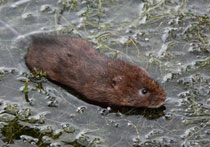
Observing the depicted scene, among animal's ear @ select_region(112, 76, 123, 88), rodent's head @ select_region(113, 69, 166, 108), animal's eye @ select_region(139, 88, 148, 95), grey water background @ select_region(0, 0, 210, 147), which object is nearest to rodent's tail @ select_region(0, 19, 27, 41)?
grey water background @ select_region(0, 0, 210, 147)

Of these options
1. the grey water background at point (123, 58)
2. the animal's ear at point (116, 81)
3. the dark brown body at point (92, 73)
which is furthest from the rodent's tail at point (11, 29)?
the animal's ear at point (116, 81)

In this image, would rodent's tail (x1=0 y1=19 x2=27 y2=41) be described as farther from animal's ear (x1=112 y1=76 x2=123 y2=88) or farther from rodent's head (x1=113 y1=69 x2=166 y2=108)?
rodent's head (x1=113 y1=69 x2=166 y2=108)

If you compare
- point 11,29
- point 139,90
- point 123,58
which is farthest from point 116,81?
point 11,29

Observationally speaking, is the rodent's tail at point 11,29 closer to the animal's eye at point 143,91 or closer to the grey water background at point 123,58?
the grey water background at point 123,58

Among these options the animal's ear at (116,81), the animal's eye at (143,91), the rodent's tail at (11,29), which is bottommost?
the animal's eye at (143,91)

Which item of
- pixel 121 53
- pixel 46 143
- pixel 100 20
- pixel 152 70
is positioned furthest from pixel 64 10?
pixel 46 143

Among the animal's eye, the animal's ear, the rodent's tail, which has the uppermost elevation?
the rodent's tail

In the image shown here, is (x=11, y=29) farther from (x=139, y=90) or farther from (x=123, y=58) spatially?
(x=139, y=90)
